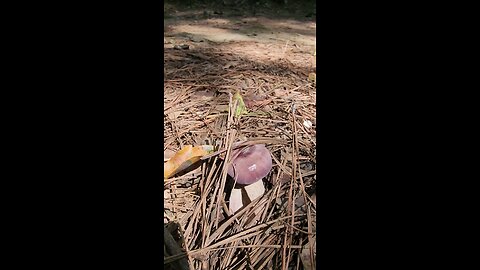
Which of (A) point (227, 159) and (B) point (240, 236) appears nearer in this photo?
(B) point (240, 236)

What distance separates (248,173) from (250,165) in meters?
0.03

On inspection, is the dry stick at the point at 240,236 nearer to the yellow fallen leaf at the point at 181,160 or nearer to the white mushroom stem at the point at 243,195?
the white mushroom stem at the point at 243,195

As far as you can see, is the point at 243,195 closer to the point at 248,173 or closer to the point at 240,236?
the point at 248,173

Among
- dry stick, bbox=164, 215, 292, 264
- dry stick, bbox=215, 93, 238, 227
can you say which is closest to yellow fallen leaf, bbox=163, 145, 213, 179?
dry stick, bbox=215, 93, 238, 227

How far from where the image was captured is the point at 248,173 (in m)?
1.20

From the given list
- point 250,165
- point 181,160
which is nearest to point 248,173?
point 250,165

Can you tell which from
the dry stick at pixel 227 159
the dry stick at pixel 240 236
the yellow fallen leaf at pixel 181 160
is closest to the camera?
the dry stick at pixel 240 236

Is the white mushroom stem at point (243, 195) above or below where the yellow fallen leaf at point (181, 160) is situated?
below

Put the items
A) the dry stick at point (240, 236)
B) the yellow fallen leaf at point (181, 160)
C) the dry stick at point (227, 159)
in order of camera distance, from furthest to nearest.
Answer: the yellow fallen leaf at point (181, 160) < the dry stick at point (227, 159) < the dry stick at point (240, 236)

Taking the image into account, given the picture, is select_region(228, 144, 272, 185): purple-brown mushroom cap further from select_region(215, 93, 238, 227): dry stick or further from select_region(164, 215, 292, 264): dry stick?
select_region(164, 215, 292, 264): dry stick

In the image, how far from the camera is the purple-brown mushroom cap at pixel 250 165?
1196mm

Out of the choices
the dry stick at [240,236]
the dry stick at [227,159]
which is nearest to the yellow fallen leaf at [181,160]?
the dry stick at [227,159]
